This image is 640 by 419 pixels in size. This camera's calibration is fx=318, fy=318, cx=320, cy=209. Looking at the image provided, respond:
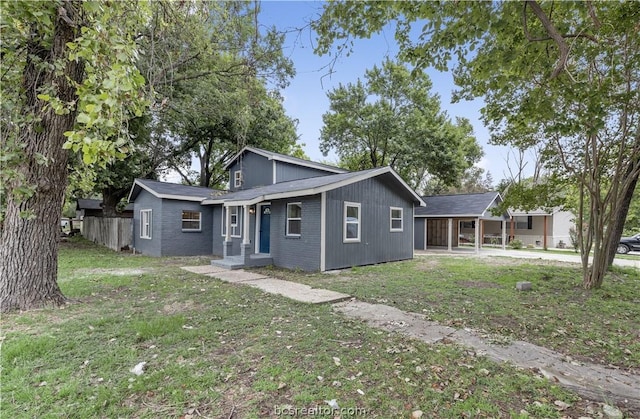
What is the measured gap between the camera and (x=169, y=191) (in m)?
13.7

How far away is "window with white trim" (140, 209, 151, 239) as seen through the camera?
1420cm

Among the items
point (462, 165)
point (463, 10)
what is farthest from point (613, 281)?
point (462, 165)

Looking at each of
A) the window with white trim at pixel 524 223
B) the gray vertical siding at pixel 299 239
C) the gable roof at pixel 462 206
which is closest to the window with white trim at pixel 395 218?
the gray vertical siding at pixel 299 239

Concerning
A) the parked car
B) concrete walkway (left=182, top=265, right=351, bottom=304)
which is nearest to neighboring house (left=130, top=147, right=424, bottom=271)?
concrete walkway (left=182, top=265, right=351, bottom=304)

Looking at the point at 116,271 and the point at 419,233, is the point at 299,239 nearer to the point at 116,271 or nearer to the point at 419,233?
the point at 116,271

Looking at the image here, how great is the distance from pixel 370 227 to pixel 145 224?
10308 mm

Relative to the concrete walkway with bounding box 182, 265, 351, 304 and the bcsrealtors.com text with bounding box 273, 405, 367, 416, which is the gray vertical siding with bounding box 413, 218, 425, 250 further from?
the bcsrealtors.com text with bounding box 273, 405, 367, 416

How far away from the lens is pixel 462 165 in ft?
70.5

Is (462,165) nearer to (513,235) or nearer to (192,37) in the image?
(513,235)

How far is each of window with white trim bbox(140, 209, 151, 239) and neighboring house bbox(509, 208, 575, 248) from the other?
72.1 feet

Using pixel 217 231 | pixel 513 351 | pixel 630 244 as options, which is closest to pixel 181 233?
pixel 217 231

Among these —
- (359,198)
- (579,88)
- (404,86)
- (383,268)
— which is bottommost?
(383,268)

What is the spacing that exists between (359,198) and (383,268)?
244 centimetres

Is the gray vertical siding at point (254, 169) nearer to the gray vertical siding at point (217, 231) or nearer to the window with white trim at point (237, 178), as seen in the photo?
the window with white trim at point (237, 178)
